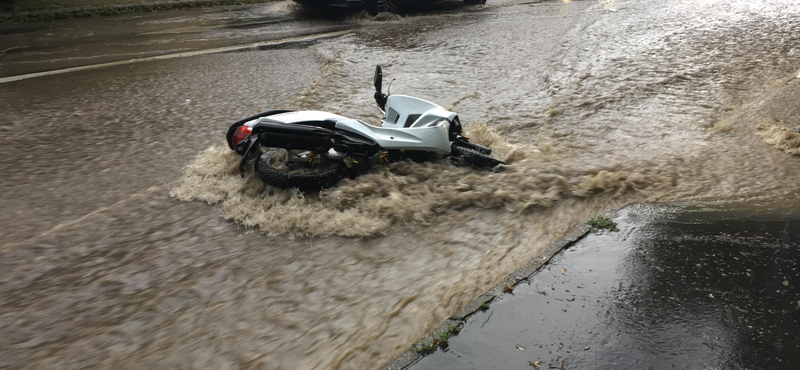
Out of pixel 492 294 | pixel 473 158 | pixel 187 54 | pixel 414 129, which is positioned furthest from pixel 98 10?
pixel 492 294

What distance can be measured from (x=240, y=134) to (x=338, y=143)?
0.98m

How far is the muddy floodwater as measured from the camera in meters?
3.11

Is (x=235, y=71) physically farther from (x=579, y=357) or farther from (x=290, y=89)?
(x=579, y=357)

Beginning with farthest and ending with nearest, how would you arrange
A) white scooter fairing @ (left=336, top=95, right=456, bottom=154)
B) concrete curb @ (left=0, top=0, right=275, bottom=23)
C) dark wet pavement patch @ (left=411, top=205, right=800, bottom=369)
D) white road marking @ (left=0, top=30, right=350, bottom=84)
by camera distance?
1. concrete curb @ (left=0, top=0, right=275, bottom=23)
2. white road marking @ (left=0, top=30, right=350, bottom=84)
3. white scooter fairing @ (left=336, top=95, right=456, bottom=154)
4. dark wet pavement patch @ (left=411, top=205, right=800, bottom=369)

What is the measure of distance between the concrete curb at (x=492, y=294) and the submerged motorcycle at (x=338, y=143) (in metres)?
1.23

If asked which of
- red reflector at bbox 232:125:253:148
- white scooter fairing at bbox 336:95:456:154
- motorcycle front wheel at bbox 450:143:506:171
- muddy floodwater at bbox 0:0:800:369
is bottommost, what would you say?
muddy floodwater at bbox 0:0:800:369

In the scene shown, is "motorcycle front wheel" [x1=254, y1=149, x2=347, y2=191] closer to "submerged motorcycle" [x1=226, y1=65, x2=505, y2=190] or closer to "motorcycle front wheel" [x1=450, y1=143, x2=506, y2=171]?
"submerged motorcycle" [x1=226, y1=65, x2=505, y2=190]

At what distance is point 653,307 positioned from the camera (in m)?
2.94

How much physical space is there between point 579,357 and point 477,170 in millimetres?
2339

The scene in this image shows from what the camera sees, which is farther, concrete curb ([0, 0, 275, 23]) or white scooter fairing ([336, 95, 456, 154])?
concrete curb ([0, 0, 275, 23])

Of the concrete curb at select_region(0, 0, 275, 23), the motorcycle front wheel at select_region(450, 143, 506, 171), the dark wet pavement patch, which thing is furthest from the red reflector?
the concrete curb at select_region(0, 0, 275, 23)

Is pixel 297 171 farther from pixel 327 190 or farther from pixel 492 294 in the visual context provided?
pixel 492 294

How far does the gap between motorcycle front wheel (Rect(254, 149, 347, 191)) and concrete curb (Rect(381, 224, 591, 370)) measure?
1.75 m

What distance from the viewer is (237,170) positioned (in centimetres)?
477
